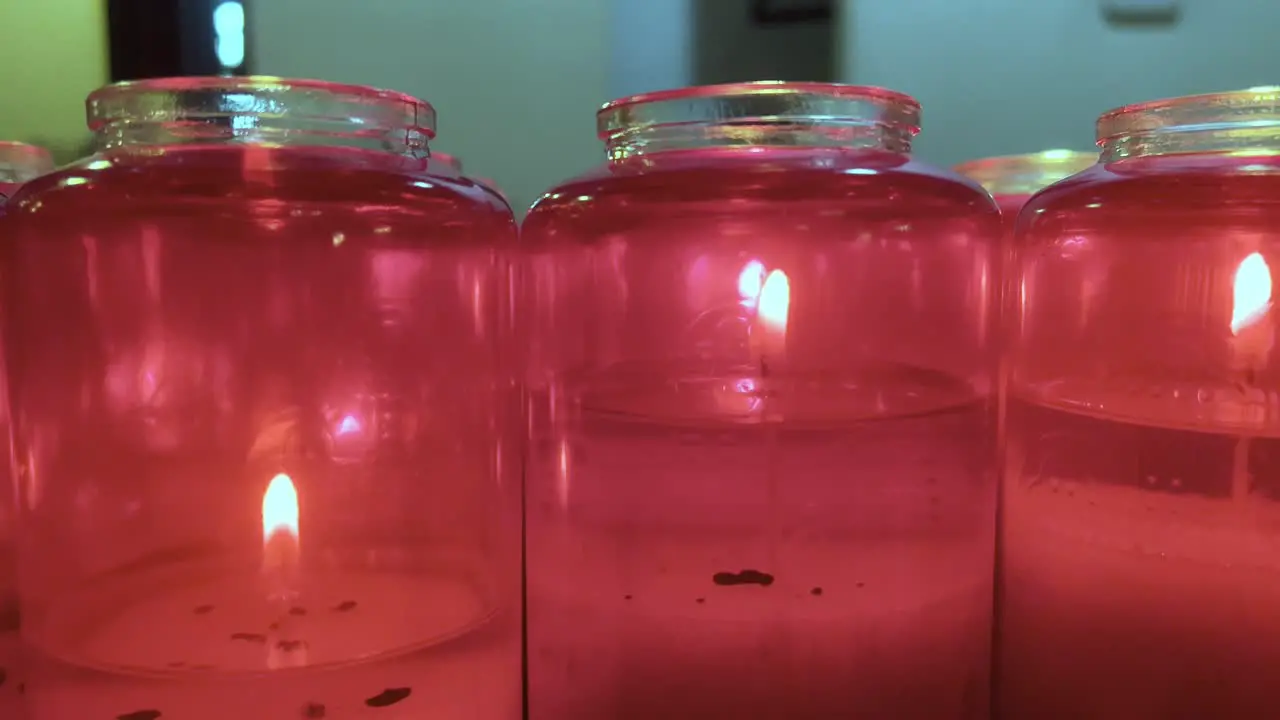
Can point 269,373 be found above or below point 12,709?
above

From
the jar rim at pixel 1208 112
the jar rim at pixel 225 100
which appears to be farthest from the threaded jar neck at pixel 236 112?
the jar rim at pixel 1208 112

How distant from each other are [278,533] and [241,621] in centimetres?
4

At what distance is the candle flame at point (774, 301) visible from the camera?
0.43m

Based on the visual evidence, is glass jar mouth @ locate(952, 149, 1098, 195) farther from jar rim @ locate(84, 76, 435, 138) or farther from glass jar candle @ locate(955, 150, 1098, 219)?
jar rim @ locate(84, 76, 435, 138)

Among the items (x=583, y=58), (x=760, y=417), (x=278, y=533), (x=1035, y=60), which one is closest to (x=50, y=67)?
(x=583, y=58)

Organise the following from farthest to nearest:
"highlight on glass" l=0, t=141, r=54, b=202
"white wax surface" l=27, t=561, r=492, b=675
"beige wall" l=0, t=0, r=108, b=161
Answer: "beige wall" l=0, t=0, r=108, b=161 < "highlight on glass" l=0, t=141, r=54, b=202 < "white wax surface" l=27, t=561, r=492, b=675

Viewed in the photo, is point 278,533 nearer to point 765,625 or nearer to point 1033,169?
point 765,625

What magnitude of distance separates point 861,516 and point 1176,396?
0.50 ft

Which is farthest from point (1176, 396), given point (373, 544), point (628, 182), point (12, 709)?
point (12, 709)

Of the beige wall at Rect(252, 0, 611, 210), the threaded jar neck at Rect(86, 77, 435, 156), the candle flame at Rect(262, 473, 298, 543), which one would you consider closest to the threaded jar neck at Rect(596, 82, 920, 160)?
the threaded jar neck at Rect(86, 77, 435, 156)

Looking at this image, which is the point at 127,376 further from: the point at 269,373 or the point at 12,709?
the point at 12,709

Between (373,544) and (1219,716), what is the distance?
1.22 ft

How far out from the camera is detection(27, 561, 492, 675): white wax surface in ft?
1.25

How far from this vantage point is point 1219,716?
1.34 ft
